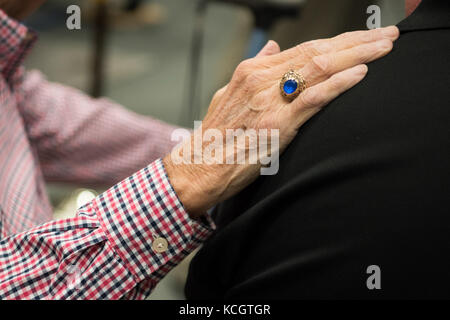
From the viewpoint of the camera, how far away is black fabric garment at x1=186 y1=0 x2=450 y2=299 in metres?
0.47

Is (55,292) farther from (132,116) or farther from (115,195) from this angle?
(132,116)

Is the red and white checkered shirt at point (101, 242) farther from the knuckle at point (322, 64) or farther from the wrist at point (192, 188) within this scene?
the knuckle at point (322, 64)

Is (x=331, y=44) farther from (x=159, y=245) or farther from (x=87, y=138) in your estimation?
(x=87, y=138)

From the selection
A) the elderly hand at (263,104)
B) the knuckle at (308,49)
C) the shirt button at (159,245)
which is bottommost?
the shirt button at (159,245)

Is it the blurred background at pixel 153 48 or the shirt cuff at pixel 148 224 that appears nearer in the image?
the shirt cuff at pixel 148 224

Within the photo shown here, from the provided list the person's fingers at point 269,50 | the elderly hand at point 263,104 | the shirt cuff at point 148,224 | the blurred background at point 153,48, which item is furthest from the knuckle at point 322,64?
the blurred background at point 153,48

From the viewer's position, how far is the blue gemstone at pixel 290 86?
1.75 ft

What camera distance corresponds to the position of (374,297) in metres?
0.49

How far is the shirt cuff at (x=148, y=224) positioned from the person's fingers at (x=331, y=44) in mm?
201

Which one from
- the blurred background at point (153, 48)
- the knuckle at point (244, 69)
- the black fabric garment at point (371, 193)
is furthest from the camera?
the blurred background at point (153, 48)

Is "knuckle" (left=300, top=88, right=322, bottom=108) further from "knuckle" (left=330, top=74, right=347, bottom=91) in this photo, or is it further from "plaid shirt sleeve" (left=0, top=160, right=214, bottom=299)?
"plaid shirt sleeve" (left=0, top=160, right=214, bottom=299)

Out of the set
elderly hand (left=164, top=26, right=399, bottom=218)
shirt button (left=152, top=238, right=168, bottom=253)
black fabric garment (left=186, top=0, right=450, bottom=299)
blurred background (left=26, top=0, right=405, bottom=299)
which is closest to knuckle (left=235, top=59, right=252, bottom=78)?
elderly hand (left=164, top=26, right=399, bottom=218)

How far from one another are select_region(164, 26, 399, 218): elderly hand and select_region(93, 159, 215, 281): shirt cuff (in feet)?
0.05

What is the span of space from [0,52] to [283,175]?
1.85ft
